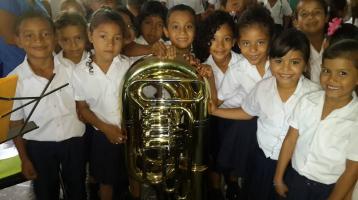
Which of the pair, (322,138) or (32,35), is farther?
(32,35)

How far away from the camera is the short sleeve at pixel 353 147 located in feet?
4.00

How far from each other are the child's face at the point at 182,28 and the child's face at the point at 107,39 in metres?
0.31

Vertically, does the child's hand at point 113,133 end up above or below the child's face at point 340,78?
below

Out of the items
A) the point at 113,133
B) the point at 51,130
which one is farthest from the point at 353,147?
the point at 51,130

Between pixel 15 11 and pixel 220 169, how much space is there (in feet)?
4.67

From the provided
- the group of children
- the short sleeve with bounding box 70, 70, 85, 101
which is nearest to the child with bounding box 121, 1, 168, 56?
the group of children

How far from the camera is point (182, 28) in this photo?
5.86 feet

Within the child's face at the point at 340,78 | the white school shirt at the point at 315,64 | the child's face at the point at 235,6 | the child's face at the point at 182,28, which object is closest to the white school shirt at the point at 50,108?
the child's face at the point at 182,28

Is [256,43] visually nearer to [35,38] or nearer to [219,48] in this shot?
[219,48]

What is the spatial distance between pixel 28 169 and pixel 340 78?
1.41 m

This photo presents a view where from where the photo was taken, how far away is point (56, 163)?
5.48 feet

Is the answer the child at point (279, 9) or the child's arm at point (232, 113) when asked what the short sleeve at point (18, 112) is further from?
the child at point (279, 9)

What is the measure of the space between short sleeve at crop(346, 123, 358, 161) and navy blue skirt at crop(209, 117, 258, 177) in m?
0.52

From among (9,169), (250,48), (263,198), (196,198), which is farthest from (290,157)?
(9,169)
